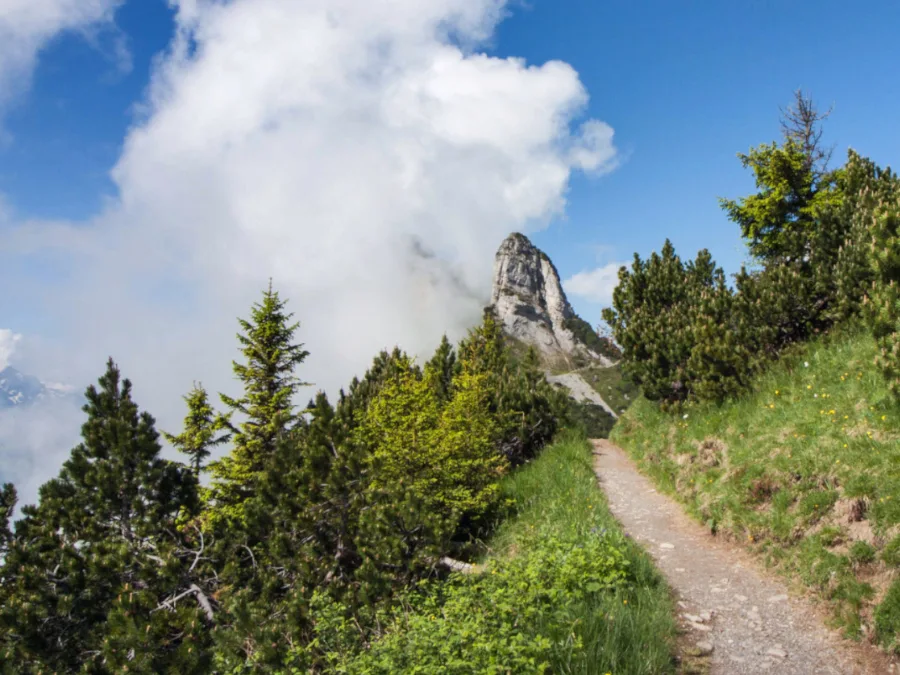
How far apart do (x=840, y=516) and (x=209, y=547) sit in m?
10.2

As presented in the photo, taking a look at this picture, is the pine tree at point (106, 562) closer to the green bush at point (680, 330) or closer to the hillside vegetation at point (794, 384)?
the hillside vegetation at point (794, 384)

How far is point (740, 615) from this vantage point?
593 centimetres

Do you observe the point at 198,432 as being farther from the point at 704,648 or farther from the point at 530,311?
the point at 530,311

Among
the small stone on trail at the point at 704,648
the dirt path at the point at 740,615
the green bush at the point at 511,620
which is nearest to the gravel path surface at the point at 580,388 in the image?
the dirt path at the point at 740,615

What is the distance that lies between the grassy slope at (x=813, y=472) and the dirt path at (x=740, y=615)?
27 cm

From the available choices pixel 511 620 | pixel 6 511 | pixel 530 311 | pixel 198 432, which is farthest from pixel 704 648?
pixel 530 311

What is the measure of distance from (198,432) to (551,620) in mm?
18807

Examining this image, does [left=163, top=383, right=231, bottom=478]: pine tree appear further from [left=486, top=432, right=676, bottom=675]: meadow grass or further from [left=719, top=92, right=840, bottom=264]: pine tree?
[left=719, top=92, right=840, bottom=264]: pine tree

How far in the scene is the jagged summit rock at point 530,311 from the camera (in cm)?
17500

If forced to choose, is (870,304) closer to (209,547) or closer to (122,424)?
(209,547)

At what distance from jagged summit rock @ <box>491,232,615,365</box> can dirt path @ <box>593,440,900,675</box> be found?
161258 millimetres

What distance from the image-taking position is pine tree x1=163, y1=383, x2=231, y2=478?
18922mm

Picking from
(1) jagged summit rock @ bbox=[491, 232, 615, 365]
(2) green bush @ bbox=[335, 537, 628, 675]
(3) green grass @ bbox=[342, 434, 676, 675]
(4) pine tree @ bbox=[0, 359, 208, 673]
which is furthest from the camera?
(1) jagged summit rock @ bbox=[491, 232, 615, 365]

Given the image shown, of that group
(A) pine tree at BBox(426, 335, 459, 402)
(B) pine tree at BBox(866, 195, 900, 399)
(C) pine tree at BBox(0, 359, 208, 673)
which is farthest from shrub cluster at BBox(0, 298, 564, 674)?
(A) pine tree at BBox(426, 335, 459, 402)
